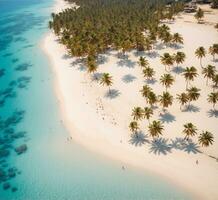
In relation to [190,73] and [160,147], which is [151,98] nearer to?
[160,147]

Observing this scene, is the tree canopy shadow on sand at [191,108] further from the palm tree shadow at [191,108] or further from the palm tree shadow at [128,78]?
the palm tree shadow at [128,78]

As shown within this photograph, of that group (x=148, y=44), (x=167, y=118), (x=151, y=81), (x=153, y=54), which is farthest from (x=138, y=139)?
(x=148, y=44)

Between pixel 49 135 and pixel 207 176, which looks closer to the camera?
pixel 207 176

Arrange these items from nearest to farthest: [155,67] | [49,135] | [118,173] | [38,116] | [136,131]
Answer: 1. [118,173]
2. [136,131]
3. [49,135]
4. [38,116]
5. [155,67]

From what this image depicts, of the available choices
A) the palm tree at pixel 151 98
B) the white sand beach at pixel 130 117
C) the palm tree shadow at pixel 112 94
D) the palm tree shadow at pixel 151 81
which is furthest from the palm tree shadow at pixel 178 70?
the palm tree at pixel 151 98

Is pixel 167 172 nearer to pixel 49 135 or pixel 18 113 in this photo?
pixel 49 135

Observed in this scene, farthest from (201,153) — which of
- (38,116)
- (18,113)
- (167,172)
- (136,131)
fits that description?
(18,113)
